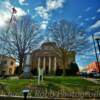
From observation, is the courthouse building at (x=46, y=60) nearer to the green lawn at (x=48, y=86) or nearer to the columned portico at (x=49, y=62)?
the columned portico at (x=49, y=62)

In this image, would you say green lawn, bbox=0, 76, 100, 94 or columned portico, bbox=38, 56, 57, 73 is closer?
green lawn, bbox=0, 76, 100, 94

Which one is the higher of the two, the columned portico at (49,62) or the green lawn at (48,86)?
the columned portico at (49,62)

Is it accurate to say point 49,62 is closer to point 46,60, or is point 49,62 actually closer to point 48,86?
point 46,60

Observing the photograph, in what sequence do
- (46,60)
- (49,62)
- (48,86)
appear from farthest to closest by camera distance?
(46,60) < (49,62) < (48,86)

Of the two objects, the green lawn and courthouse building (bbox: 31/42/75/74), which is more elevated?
courthouse building (bbox: 31/42/75/74)

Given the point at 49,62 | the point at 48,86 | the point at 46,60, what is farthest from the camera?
the point at 46,60

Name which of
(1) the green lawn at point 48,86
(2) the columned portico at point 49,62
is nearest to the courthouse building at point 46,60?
(2) the columned portico at point 49,62

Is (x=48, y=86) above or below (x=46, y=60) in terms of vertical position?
below

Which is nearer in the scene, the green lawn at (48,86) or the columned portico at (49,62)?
the green lawn at (48,86)

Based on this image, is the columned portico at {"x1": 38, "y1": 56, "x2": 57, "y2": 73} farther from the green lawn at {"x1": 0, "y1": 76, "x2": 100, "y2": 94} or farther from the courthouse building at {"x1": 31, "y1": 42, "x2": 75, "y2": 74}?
the green lawn at {"x1": 0, "y1": 76, "x2": 100, "y2": 94}

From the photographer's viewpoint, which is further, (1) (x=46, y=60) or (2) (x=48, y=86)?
(1) (x=46, y=60)

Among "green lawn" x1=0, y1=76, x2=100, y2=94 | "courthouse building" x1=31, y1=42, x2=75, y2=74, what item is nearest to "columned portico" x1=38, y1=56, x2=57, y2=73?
"courthouse building" x1=31, y1=42, x2=75, y2=74

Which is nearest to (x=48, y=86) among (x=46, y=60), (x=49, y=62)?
(x=49, y=62)

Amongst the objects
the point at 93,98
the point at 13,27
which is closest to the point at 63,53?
the point at 13,27
